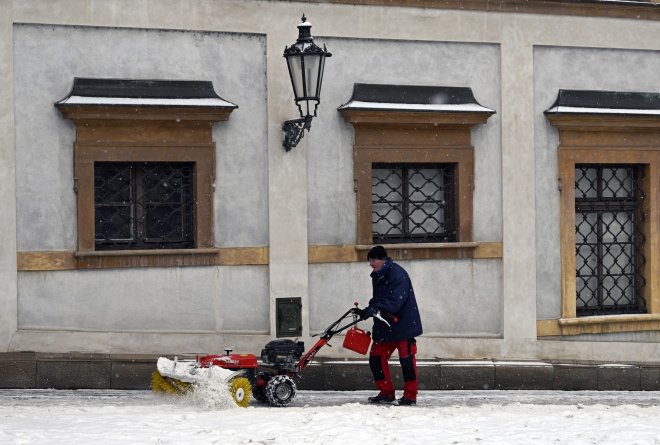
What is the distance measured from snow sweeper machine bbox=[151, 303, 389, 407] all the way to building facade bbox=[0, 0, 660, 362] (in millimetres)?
1992

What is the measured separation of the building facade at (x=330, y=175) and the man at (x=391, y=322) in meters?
2.12

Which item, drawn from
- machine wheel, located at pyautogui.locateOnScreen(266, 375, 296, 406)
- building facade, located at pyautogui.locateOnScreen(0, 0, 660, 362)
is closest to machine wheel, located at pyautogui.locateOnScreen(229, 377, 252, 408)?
machine wheel, located at pyautogui.locateOnScreen(266, 375, 296, 406)

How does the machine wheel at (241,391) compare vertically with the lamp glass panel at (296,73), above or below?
below

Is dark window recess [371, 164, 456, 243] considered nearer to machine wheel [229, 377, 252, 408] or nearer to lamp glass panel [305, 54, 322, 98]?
lamp glass panel [305, 54, 322, 98]

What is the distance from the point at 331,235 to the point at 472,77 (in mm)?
2568

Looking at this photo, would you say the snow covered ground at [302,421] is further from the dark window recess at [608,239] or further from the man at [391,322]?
the dark window recess at [608,239]

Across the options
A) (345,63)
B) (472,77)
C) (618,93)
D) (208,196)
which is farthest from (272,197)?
(618,93)

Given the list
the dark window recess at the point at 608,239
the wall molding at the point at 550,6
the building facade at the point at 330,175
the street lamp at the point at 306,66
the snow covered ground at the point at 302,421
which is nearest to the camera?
the snow covered ground at the point at 302,421

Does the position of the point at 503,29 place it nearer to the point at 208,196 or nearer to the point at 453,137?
the point at 453,137

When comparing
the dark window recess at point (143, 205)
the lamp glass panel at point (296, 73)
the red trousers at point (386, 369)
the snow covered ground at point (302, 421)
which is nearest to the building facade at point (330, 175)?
the dark window recess at point (143, 205)

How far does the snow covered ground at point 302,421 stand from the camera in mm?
10469

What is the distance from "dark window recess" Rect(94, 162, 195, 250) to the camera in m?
14.5

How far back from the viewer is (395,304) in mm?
12805

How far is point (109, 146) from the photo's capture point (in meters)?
14.3
